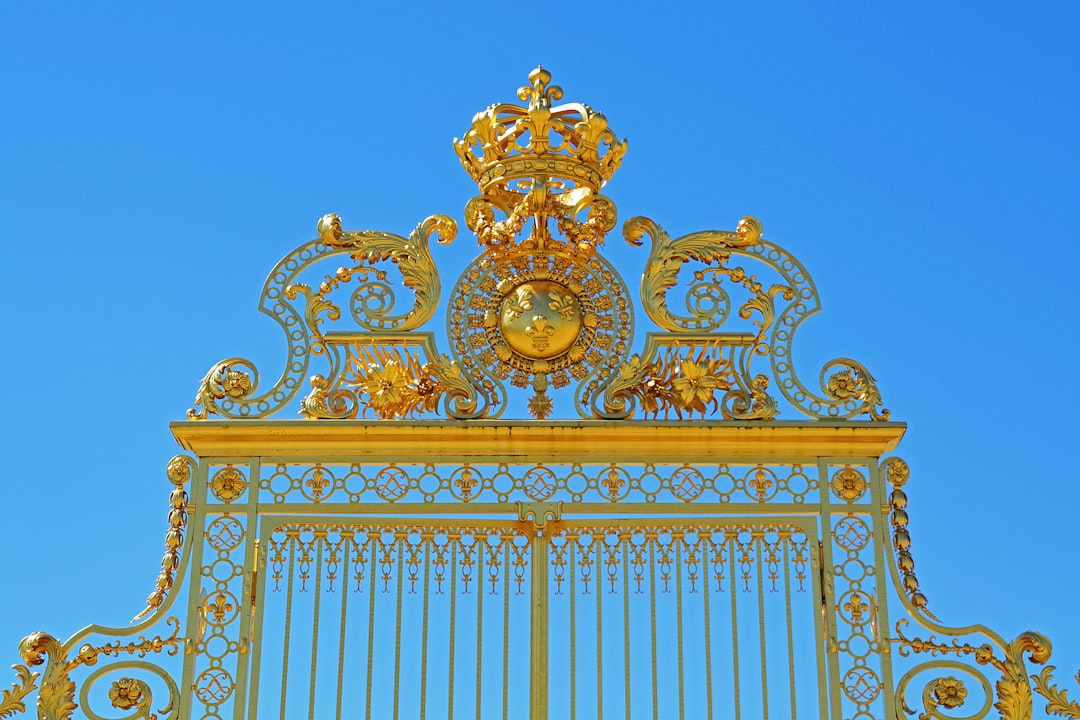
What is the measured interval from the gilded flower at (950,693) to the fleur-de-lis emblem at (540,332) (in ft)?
9.72

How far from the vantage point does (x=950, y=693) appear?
1263 centimetres

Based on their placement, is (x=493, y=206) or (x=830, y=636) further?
(x=493, y=206)

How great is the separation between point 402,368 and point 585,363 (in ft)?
3.53

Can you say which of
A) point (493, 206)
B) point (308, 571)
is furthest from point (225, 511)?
point (493, 206)

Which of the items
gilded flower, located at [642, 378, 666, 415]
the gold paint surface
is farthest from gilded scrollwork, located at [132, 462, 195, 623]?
gilded flower, located at [642, 378, 666, 415]

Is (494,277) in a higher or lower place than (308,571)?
higher

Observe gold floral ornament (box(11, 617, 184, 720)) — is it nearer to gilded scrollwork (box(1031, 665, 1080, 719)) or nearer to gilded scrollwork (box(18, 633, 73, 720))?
gilded scrollwork (box(18, 633, 73, 720))

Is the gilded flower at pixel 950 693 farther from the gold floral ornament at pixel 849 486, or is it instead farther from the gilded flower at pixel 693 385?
the gilded flower at pixel 693 385

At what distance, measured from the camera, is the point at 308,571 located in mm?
12961

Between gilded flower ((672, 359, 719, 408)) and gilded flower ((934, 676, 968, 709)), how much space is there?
2.10m

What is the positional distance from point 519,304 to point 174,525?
238cm

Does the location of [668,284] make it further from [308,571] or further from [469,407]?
[308,571]

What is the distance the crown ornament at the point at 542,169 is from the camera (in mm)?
13461

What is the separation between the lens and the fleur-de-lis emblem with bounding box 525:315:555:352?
13266mm
